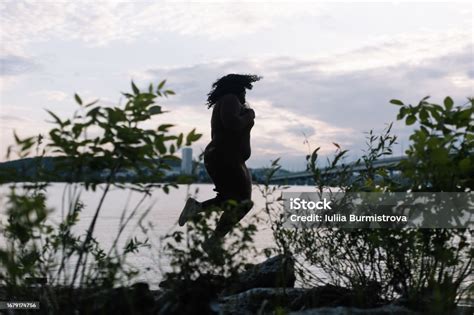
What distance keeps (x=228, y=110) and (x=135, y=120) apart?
4563 mm

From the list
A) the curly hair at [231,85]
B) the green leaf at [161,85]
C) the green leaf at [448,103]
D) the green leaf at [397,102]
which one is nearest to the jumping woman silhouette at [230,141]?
the curly hair at [231,85]

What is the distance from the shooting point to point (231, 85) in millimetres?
9258

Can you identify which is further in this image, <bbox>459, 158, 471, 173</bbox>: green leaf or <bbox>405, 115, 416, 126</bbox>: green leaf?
<bbox>405, 115, 416, 126</bbox>: green leaf

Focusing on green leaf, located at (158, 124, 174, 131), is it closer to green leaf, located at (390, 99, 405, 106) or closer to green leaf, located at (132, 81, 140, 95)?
green leaf, located at (132, 81, 140, 95)

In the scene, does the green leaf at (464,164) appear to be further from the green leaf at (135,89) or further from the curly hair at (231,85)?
the curly hair at (231,85)

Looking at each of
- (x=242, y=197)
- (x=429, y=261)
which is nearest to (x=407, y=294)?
(x=429, y=261)

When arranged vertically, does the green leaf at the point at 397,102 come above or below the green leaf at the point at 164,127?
above

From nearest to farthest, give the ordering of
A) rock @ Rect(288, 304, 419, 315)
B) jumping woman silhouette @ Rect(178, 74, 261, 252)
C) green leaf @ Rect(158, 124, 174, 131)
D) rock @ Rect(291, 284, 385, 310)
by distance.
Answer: green leaf @ Rect(158, 124, 174, 131)
rock @ Rect(288, 304, 419, 315)
rock @ Rect(291, 284, 385, 310)
jumping woman silhouette @ Rect(178, 74, 261, 252)

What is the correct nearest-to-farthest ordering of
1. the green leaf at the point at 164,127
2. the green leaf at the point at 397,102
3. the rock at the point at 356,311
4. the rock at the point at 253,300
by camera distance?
the green leaf at the point at 164,127
the rock at the point at 356,311
the green leaf at the point at 397,102
the rock at the point at 253,300

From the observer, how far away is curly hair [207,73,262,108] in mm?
9258

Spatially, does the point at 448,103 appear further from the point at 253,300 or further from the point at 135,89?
the point at 253,300

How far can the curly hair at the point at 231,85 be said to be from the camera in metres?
9.26

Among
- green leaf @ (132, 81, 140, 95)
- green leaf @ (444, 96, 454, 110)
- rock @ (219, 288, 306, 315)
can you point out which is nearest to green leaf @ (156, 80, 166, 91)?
green leaf @ (132, 81, 140, 95)

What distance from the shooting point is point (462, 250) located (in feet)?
18.6
